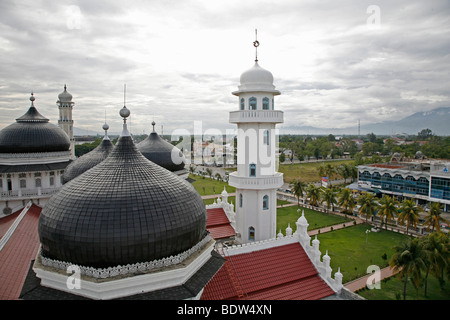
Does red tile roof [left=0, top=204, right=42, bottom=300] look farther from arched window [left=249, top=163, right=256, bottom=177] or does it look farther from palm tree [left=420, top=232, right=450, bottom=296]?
palm tree [left=420, top=232, right=450, bottom=296]

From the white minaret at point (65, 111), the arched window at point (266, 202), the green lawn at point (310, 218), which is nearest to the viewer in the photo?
the arched window at point (266, 202)

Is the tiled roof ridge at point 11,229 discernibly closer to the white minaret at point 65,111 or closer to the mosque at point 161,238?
the mosque at point 161,238

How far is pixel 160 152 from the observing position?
1174 inches

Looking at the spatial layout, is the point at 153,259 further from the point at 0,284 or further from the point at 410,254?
the point at 410,254

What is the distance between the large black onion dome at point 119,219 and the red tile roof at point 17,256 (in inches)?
131

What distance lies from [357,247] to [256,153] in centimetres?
1787

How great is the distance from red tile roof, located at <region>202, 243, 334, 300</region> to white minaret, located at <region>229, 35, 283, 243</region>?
3.81 metres

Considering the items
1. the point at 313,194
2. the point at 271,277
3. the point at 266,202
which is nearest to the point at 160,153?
the point at 266,202

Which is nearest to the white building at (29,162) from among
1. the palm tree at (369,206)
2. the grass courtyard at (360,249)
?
the grass courtyard at (360,249)

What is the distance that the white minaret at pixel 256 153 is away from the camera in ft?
71.7

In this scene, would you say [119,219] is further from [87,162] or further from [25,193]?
[25,193]

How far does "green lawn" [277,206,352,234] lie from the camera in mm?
39656

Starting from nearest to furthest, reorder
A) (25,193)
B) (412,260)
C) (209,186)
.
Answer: (412,260) → (25,193) → (209,186)
